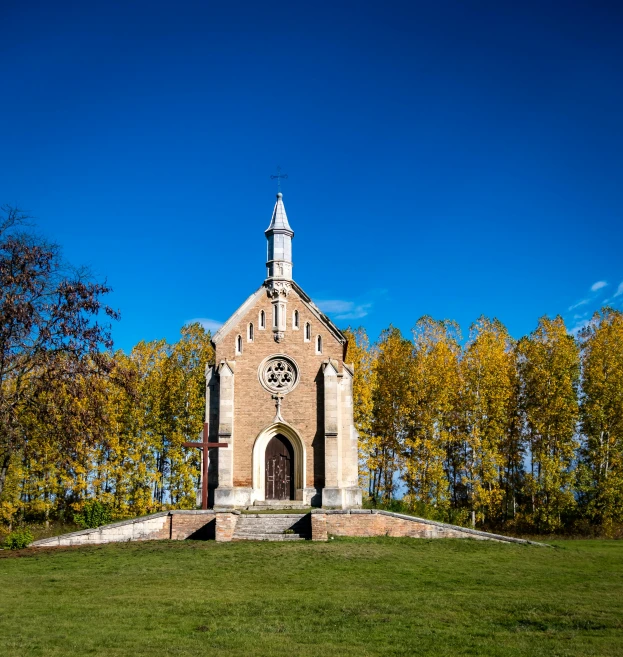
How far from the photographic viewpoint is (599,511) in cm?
3272

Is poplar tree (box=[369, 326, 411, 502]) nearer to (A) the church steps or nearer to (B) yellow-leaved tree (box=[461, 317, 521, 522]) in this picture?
(B) yellow-leaved tree (box=[461, 317, 521, 522])

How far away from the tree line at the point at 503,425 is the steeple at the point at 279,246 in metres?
9.40

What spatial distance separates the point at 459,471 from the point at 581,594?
2414 centimetres

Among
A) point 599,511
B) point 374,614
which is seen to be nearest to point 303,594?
point 374,614

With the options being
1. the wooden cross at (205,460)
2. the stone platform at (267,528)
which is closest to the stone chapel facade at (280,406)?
the wooden cross at (205,460)

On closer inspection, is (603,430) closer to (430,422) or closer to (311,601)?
(430,422)

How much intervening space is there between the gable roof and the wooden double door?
16.6 feet

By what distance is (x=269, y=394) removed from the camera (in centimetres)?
2953

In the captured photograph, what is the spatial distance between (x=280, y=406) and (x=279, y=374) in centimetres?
141

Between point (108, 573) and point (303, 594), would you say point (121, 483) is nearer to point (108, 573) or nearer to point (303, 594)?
point (108, 573)

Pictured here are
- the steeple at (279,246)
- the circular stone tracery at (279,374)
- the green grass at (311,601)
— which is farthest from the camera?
the steeple at (279,246)

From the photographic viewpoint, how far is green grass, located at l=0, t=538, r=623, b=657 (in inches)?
389

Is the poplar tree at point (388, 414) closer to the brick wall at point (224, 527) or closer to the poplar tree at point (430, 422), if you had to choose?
the poplar tree at point (430, 422)

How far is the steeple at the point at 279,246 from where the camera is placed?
31.1 metres
